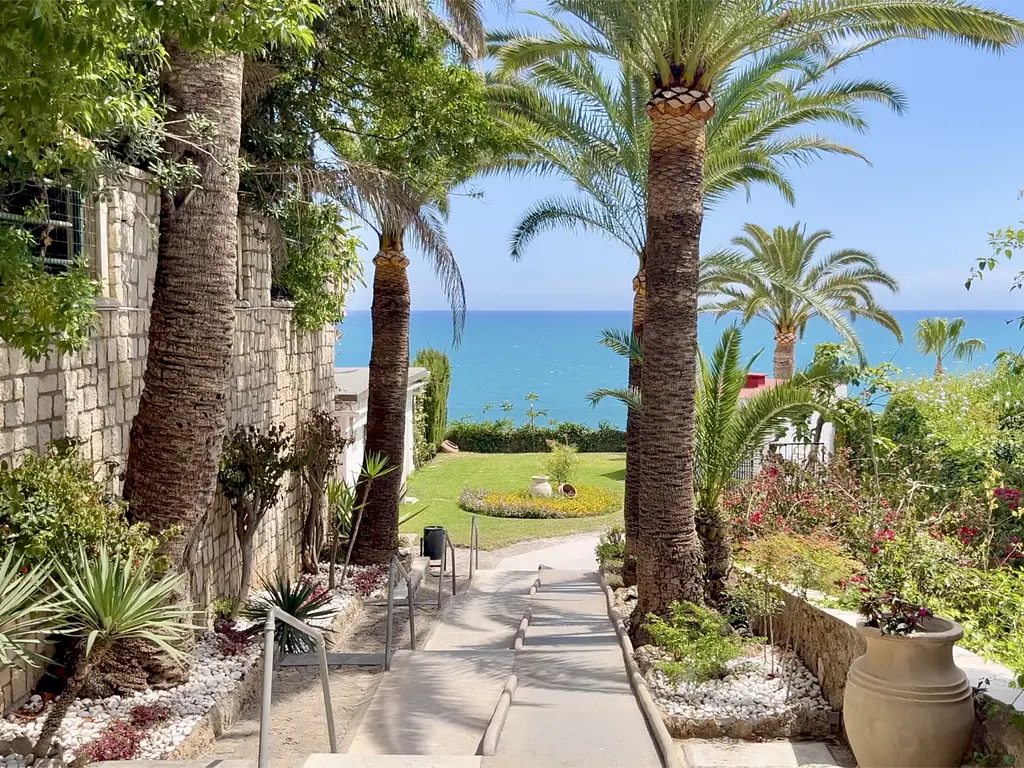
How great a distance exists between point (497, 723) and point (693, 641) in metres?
2.53

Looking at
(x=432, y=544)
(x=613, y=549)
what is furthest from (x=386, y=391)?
(x=613, y=549)

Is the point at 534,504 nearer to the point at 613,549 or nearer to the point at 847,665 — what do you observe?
the point at 613,549

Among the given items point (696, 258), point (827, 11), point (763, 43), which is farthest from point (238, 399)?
point (827, 11)

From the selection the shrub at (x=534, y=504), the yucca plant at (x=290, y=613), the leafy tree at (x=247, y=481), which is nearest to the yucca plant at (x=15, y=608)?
the yucca plant at (x=290, y=613)

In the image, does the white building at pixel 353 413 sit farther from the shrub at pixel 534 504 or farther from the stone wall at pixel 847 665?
the stone wall at pixel 847 665

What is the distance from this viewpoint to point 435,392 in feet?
106

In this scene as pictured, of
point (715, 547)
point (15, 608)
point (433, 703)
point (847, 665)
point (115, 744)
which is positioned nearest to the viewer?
point (15, 608)

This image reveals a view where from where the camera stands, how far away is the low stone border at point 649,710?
228 inches

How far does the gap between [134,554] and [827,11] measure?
8.31 m

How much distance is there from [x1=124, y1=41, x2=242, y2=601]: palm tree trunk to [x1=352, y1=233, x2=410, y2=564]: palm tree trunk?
21.9 feet

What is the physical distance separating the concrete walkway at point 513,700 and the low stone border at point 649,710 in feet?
0.24

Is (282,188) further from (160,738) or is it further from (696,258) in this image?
(160,738)

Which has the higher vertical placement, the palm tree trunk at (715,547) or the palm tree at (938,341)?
the palm tree at (938,341)

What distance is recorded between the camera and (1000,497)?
30.6 feet
